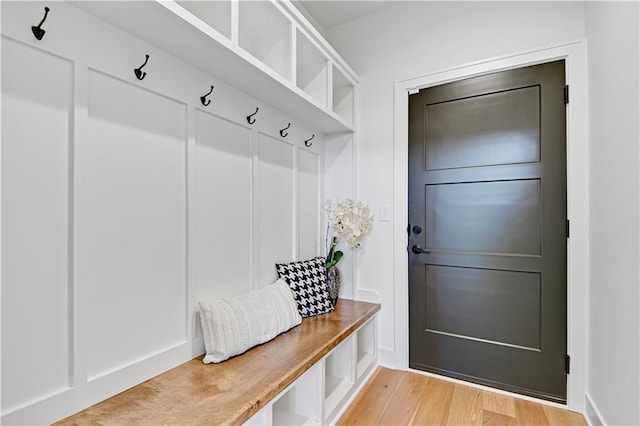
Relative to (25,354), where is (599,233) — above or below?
above

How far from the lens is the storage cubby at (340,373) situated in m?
1.73

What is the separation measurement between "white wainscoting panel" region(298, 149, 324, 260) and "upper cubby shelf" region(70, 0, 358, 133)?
0.92 ft

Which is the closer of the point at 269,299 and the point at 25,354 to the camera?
the point at 25,354

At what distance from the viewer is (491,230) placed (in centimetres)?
195

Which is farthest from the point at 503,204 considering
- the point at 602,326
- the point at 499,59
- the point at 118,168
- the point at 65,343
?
the point at 65,343

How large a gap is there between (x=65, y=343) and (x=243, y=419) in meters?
0.62

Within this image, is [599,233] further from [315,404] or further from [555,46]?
[315,404]

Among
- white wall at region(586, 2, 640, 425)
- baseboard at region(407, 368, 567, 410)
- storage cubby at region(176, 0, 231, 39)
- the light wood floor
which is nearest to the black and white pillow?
the light wood floor

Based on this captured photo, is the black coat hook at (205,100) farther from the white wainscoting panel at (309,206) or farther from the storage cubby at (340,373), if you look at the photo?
the storage cubby at (340,373)

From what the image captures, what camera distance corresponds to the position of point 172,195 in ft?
4.25

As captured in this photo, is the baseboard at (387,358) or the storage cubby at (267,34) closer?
the storage cubby at (267,34)

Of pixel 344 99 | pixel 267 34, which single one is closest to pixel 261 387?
pixel 267 34

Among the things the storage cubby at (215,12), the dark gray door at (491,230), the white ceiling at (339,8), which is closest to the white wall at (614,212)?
the dark gray door at (491,230)

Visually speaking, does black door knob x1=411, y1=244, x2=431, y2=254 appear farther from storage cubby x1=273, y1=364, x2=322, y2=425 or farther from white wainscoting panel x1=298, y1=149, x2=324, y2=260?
storage cubby x1=273, y1=364, x2=322, y2=425
